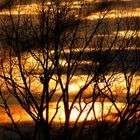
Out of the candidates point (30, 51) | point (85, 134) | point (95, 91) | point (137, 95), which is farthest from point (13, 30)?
point (85, 134)

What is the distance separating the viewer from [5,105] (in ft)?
97.2

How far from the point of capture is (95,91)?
28.8 metres

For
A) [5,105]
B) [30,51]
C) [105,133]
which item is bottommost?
[105,133]

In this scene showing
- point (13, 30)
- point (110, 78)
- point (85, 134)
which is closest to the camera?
point (13, 30)

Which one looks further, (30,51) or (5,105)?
(5,105)

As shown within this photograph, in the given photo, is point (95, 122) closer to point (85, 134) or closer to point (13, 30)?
point (85, 134)

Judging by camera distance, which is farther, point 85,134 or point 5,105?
point 85,134

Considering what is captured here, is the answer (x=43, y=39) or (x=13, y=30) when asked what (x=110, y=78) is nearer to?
(x=43, y=39)

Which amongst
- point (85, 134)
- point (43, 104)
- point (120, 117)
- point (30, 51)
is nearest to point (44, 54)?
point (30, 51)

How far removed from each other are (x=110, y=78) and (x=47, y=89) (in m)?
3.84

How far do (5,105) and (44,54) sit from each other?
4.31 m

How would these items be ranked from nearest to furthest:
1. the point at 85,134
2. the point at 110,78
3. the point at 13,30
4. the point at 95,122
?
the point at 13,30 < the point at 110,78 < the point at 95,122 < the point at 85,134

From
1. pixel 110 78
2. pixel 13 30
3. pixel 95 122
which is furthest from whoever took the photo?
pixel 95 122

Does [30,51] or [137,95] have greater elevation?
[30,51]
